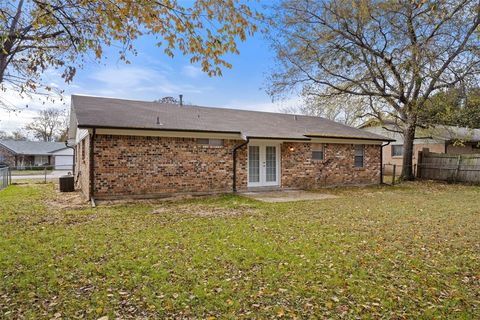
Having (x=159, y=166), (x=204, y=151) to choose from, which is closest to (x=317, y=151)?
(x=204, y=151)

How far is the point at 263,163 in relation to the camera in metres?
13.2

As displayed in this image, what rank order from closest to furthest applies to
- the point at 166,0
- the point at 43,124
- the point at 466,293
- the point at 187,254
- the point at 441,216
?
the point at 466,293, the point at 166,0, the point at 187,254, the point at 441,216, the point at 43,124

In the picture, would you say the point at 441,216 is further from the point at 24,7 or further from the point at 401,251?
the point at 24,7

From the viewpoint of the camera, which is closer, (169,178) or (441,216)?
(441,216)

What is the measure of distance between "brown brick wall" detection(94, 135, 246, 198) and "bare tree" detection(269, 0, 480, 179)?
6.75 m

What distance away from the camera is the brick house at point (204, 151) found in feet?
34.1

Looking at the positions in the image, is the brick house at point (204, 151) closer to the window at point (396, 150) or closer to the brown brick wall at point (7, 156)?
the window at point (396, 150)

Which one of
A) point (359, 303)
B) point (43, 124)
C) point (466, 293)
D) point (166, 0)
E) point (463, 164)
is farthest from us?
point (43, 124)

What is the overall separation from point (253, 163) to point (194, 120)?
303 centimetres

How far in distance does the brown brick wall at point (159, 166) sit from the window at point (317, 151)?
3.58 metres

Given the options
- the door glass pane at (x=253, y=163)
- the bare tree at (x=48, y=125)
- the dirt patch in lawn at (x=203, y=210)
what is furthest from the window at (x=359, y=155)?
the bare tree at (x=48, y=125)

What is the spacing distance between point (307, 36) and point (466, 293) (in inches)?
551

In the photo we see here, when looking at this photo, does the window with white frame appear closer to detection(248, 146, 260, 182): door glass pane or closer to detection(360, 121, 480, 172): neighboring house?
detection(248, 146, 260, 182): door glass pane

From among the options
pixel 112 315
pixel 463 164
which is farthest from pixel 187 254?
pixel 463 164
